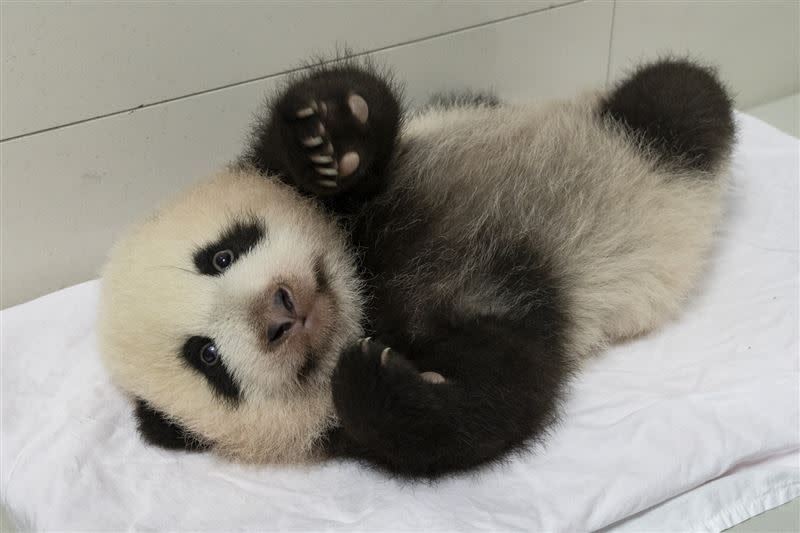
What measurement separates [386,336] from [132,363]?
0.56 metres

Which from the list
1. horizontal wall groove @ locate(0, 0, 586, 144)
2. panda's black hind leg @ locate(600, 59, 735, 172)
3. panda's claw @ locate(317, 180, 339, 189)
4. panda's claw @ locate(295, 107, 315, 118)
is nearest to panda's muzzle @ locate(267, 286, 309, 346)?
panda's claw @ locate(317, 180, 339, 189)

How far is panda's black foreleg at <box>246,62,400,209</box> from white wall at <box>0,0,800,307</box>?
446mm

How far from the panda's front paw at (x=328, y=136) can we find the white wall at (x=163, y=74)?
568mm

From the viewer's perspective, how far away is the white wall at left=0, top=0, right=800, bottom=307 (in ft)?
6.82

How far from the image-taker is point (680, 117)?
212 centimetres

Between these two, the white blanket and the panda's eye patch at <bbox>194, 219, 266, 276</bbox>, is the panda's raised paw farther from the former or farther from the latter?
the white blanket

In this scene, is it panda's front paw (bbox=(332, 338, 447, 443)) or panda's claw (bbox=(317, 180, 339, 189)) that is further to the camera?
panda's claw (bbox=(317, 180, 339, 189))

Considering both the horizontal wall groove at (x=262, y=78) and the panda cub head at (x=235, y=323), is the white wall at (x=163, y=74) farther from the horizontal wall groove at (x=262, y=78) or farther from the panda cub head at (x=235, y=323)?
the panda cub head at (x=235, y=323)

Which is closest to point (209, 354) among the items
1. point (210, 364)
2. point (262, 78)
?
point (210, 364)

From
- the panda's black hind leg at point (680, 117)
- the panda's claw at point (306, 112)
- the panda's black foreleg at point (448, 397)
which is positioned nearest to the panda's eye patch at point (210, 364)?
the panda's black foreleg at point (448, 397)

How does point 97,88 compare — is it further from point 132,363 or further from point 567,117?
point 567,117

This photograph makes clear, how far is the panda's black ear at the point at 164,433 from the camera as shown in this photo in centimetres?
185

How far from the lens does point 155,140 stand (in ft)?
7.47

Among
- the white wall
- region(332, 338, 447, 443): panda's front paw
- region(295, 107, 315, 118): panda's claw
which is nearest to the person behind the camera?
region(332, 338, 447, 443): panda's front paw
